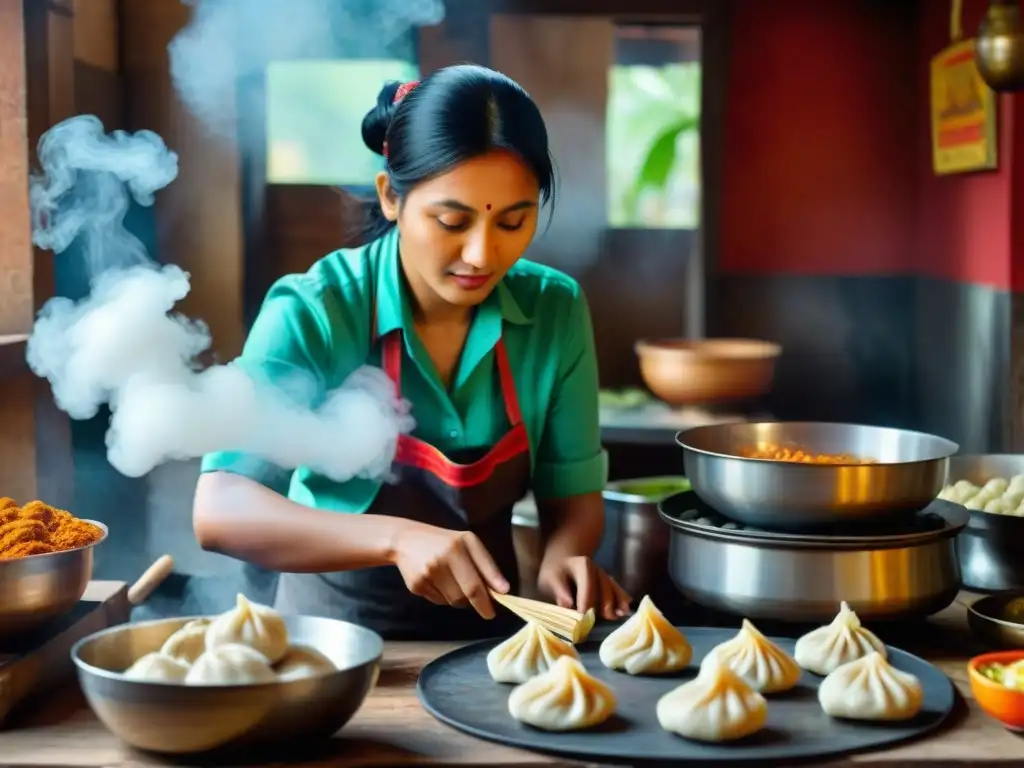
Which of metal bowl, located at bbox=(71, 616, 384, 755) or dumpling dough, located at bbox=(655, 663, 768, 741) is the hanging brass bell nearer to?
dumpling dough, located at bbox=(655, 663, 768, 741)

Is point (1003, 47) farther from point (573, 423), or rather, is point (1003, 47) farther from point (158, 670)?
point (158, 670)

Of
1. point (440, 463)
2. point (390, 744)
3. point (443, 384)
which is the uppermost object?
point (443, 384)

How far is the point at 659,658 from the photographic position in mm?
1827

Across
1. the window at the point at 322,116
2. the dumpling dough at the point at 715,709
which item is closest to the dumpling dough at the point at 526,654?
the dumpling dough at the point at 715,709

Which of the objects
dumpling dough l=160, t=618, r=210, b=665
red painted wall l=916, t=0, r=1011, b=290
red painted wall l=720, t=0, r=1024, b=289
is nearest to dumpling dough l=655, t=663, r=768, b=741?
dumpling dough l=160, t=618, r=210, b=665

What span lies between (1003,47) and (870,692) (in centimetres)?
230

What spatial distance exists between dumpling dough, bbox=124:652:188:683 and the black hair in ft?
3.01

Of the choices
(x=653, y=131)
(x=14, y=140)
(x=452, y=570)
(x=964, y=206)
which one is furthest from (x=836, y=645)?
(x=653, y=131)

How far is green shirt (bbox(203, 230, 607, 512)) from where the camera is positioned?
2232 mm

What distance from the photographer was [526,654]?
5.86 ft

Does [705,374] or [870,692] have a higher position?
[705,374]

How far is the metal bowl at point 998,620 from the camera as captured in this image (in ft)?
6.32

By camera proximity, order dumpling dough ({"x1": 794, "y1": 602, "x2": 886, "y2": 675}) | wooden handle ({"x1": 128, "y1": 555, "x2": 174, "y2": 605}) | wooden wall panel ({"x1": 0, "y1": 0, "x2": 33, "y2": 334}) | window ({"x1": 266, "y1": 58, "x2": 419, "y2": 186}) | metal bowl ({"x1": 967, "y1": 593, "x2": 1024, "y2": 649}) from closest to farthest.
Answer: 1. dumpling dough ({"x1": 794, "y1": 602, "x2": 886, "y2": 675})
2. metal bowl ({"x1": 967, "y1": 593, "x2": 1024, "y2": 649})
3. wooden handle ({"x1": 128, "y1": 555, "x2": 174, "y2": 605})
4. wooden wall panel ({"x1": 0, "y1": 0, "x2": 33, "y2": 334})
5. window ({"x1": 266, "y1": 58, "x2": 419, "y2": 186})

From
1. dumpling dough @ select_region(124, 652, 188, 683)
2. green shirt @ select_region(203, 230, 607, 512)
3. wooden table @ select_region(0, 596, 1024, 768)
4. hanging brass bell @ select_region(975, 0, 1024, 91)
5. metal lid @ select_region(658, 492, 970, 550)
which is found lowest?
wooden table @ select_region(0, 596, 1024, 768)
